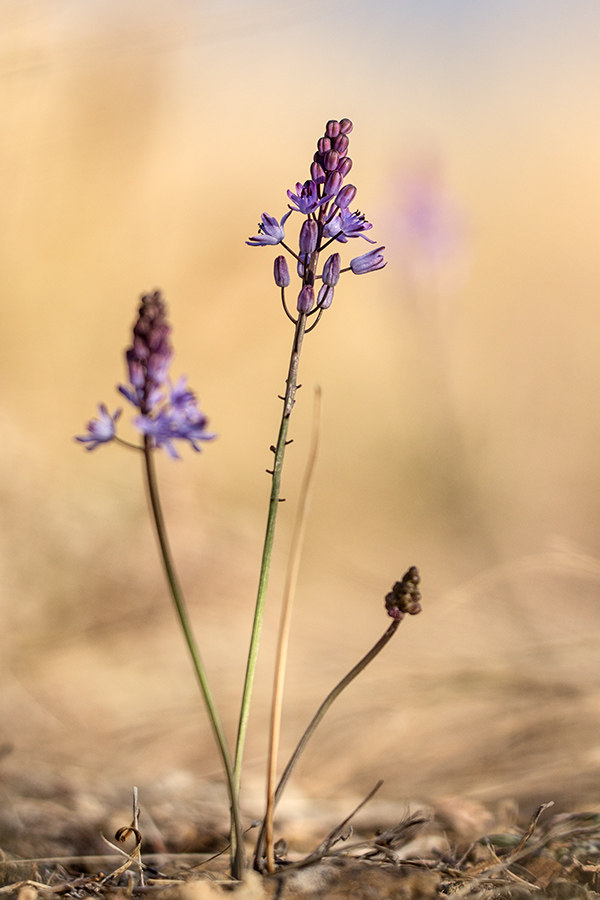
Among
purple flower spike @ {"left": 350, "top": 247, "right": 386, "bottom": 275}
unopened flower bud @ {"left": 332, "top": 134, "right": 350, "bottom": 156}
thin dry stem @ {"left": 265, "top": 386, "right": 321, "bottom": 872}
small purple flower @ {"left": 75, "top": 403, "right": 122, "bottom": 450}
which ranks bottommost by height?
thin dry stem @ {"left": 265, "top": 386, "right": 321, "bottom": 872}

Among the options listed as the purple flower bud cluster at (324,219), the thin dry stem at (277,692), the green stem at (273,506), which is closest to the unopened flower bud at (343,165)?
the purple flower bud cluster at (324,219)

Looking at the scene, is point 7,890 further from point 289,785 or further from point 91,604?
point 91,604

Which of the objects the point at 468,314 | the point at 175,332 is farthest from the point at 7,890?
the point at 468,314

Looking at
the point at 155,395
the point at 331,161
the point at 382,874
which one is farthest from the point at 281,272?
the point at 382,874

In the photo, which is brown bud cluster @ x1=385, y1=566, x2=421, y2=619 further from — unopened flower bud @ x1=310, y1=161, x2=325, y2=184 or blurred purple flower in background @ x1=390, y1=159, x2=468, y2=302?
blurred purple flower in background @ x1=390, y1=159, x2=468, y2=302

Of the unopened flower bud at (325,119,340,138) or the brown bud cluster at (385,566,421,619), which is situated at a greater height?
the unopened flower bud at (325,119,340,138)

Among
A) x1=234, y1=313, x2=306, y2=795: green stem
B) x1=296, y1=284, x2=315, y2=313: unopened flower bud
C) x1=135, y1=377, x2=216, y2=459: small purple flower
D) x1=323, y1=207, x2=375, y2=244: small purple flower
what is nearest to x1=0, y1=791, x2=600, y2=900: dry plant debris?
x1=234, y1=313, x2=306, y2=795: green stem

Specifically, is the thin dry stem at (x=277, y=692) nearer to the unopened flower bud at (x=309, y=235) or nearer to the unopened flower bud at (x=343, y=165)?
the unopened flower bud at (x=309, y=235)

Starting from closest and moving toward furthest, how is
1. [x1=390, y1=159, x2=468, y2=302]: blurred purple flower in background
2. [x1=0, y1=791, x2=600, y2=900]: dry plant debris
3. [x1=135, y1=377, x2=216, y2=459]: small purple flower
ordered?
[x1=135, y1=377, x2=216, y2=459]: small purple flower
[x1=0, y1=791, x2=600, y2=900]: dry plant debris
[x1=390, y1=159, x2=468, y2=302]: blurred purple flower in background
